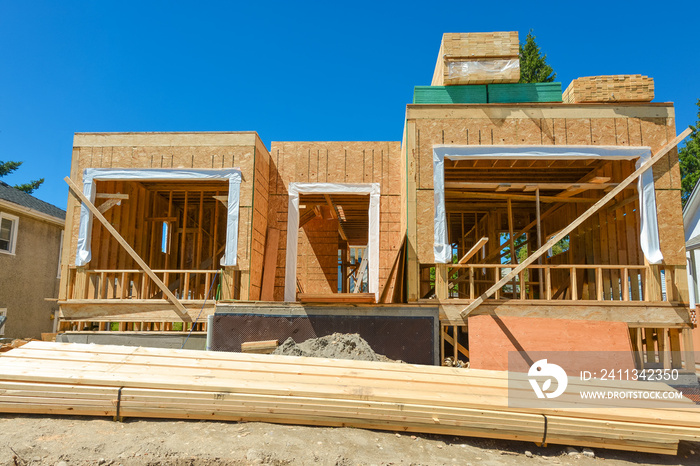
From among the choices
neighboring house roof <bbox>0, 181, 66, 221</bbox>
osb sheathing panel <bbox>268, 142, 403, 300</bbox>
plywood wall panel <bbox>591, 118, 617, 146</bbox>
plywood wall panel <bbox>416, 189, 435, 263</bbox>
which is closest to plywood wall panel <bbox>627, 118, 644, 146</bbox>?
plywood wall panel <bbox>591, 118, 617, 146</bbox>

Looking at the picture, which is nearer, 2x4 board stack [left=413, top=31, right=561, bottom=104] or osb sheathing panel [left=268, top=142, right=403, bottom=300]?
2x4 board stack [left=413, top=31, right=561, bottom=104]

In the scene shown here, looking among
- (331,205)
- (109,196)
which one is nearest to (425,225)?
(331,205)

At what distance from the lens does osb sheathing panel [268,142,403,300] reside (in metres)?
13.1

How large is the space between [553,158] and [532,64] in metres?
26.8

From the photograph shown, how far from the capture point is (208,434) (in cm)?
529

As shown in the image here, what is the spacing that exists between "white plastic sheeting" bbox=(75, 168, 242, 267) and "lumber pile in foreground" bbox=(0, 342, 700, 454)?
17.3ft

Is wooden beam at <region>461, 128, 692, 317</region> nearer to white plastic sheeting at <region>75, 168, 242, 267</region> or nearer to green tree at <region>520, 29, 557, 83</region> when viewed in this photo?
white plastic sheeting at <region>75, 168, 242, 267</region>

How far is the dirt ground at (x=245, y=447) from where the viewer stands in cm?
479

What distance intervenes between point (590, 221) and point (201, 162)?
1058cm

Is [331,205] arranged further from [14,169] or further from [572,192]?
[14,169]

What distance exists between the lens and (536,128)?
10461mm

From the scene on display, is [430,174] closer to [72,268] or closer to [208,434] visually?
[208,434]

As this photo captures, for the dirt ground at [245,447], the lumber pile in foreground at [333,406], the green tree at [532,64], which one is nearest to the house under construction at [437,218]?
the lumber pile in foreground at [333,406]

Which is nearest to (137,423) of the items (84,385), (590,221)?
(84,385)
